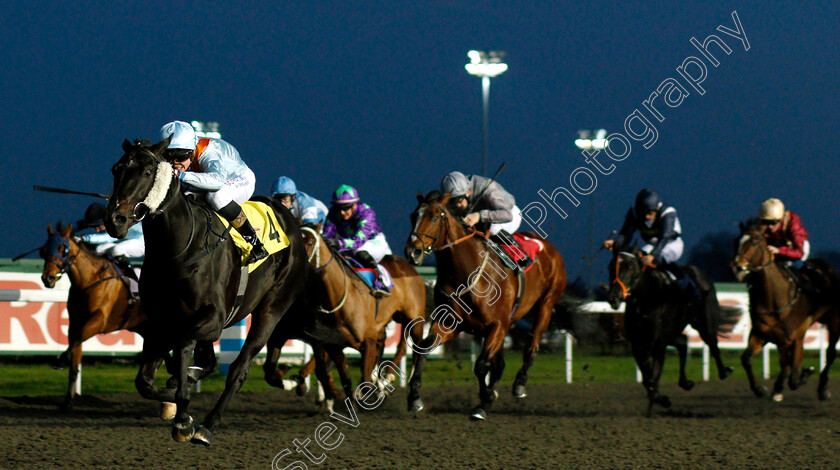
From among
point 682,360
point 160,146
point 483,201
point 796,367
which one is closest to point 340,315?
point 483,201

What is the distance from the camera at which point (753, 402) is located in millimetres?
8883

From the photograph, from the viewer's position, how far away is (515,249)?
7.43 meters

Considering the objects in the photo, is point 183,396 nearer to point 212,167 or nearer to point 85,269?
point 212,167

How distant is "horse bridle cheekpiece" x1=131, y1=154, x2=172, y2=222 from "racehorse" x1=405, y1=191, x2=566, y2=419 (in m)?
2.63

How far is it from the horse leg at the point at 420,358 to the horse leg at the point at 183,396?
2.51 meters

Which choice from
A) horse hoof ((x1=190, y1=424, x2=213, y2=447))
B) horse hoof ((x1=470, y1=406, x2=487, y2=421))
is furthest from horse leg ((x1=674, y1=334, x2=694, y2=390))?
horse hoof ((x1=190, y1=424, x2=213, y2=447))

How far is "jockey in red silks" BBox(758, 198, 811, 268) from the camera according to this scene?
891cm

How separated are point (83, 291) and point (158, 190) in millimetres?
4409

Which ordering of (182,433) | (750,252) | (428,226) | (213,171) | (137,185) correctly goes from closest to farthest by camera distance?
(137,185), (182,433), (213,171), (428,226), (750,252)

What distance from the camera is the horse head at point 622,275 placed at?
776cm

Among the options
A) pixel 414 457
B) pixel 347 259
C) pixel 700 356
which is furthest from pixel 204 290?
pixel 700 356

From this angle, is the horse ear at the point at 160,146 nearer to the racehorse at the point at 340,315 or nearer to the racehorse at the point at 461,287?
the racehorse at the point at 340,315

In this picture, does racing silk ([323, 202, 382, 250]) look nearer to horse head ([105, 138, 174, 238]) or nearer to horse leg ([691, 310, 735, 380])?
horse leg ([691, 310, 735, 380])

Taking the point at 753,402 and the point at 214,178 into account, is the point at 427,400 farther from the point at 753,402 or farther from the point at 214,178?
the point at 214,178
